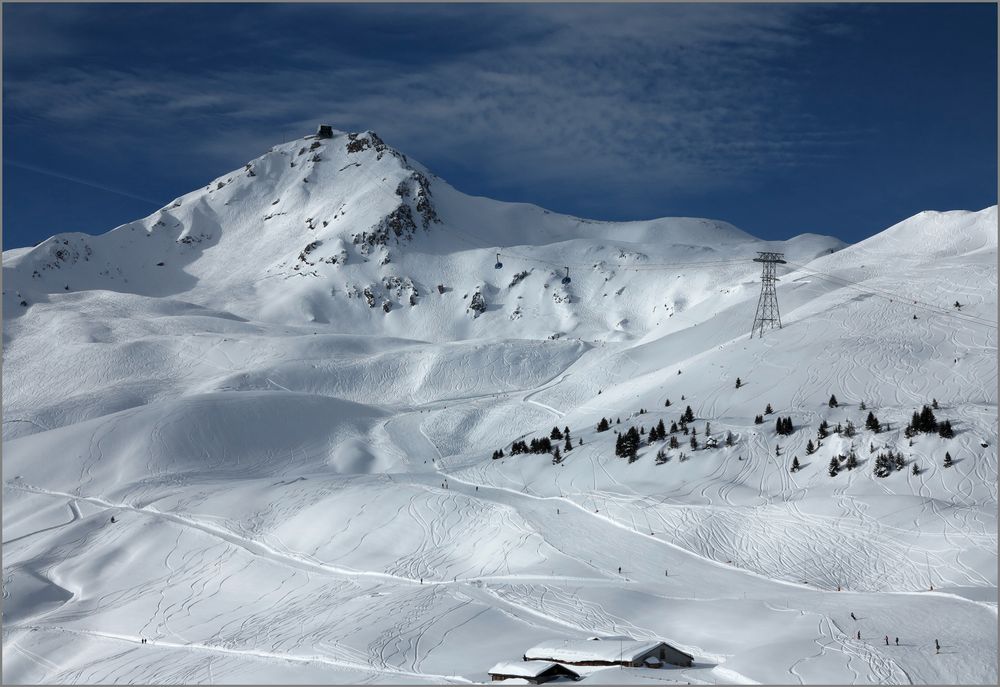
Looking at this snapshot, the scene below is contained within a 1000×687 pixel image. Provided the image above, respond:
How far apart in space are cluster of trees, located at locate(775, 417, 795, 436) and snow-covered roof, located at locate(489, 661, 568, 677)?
30318mm

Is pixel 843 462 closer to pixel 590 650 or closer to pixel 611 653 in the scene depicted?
pixel 611 653

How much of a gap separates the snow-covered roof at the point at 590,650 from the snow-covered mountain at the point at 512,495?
102 cm

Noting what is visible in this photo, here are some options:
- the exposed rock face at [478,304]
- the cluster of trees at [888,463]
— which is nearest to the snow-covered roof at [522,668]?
the cluster of trees at [888,463]

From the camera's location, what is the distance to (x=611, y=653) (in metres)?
30.8

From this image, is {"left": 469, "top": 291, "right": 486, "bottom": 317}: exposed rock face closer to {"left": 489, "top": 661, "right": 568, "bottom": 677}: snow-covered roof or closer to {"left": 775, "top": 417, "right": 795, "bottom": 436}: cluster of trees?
{"left": 775, "top": 417, "right": 795, "bottom": 436}: cluster of trees

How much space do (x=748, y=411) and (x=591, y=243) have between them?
11392 cm

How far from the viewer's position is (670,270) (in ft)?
511

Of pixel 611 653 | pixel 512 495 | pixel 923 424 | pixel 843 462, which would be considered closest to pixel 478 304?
pixel 512 495

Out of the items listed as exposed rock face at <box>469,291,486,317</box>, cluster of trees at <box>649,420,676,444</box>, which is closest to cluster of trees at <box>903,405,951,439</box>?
cluster of trees at <box>649,420,676,444</box>

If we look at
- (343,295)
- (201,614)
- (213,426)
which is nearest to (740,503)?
(201,614)

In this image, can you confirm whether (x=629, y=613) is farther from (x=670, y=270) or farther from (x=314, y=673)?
(x=670, y=270)

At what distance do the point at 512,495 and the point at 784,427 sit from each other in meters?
17.3

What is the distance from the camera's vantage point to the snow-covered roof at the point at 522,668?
3019 centimetres

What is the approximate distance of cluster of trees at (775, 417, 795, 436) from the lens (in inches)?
2215
